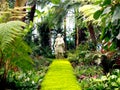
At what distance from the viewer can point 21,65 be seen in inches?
176

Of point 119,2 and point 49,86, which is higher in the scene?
point 119,2

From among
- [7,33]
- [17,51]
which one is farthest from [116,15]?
[17,51]

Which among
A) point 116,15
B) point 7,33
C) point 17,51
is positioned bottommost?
point 17,51

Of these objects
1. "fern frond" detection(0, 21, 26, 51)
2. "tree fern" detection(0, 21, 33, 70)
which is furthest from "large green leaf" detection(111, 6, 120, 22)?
"tree fern" detection(0, 21, 33, 70)

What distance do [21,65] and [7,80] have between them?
377 millimetres

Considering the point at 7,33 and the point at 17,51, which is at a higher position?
the point at 7,33

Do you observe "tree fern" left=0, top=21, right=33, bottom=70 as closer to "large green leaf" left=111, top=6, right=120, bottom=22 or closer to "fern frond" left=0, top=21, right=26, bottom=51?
"fern frond" left=0, top=21, right=26, bottom=51

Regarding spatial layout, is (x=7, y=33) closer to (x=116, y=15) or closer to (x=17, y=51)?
(x=17, y=51)

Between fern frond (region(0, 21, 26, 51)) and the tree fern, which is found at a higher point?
→ fern frond (region(0, 21, 26, 51))

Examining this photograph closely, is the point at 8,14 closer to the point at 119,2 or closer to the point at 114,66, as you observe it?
the point at 119,2

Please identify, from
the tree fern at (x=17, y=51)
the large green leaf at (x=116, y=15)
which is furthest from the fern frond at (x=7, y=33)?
the large green leaf at (x=116, y=15)

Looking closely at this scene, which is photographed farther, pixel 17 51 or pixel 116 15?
pixel 17 51

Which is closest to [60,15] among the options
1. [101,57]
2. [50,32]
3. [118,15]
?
[50,32]

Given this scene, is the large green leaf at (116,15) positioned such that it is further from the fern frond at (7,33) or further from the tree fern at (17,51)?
the tree fern at (17,51)
